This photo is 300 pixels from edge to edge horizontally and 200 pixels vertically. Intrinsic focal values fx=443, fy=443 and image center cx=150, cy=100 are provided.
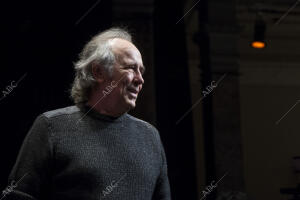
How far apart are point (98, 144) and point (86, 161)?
104 mm

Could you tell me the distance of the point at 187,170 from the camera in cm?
459

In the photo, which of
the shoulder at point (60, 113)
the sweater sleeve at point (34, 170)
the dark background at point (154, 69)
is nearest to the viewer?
the sweater sleeve at point (34, 170)

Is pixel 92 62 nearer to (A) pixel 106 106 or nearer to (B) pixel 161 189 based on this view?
(A) pixel 106 106

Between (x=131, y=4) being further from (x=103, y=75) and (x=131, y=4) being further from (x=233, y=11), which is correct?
(x=103, y=75)

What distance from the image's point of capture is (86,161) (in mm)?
1779

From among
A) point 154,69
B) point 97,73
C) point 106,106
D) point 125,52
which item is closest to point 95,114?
point 106,106

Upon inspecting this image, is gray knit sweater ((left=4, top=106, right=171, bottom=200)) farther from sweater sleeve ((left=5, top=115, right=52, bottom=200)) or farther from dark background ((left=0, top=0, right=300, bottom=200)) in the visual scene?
dark background ((left=0, top=0, right=300, bottom=200))

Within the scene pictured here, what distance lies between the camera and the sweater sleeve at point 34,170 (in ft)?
5.57

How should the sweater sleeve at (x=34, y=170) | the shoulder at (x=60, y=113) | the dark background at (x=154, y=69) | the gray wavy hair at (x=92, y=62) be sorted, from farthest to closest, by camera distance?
the dark background at (x=154, y=69)
the gray wavy hair at (x=92, y=62)
the shoulder at (x=60, y=113)
the sweater sleeve at (x=34, y=170)

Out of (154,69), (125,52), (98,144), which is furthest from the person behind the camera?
(154,69)

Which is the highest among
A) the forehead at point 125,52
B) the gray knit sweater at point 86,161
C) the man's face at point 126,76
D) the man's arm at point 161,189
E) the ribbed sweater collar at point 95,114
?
the forehead at point 125,52

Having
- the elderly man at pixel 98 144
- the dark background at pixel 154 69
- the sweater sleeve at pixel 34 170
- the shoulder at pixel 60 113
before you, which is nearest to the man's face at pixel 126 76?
the elderly man at pixel 98 144

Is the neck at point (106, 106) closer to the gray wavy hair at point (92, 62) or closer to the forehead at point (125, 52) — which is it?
the gray wavy hair at point (92, 62)

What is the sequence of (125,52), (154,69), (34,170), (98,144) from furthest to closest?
1. (154,69)
2. (125,52)
3. (98,144)
4. (34,170)
